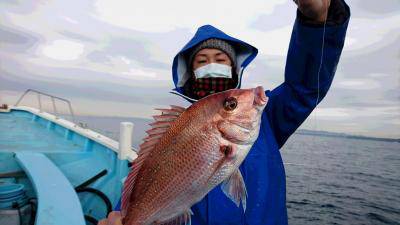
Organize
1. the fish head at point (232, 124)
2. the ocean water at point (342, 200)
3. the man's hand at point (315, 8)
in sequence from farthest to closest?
the ocean water at point (342, 200), the man's hand at point (315, 8), the fish head at point (232, 124)

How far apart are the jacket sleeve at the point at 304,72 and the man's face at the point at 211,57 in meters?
0.62

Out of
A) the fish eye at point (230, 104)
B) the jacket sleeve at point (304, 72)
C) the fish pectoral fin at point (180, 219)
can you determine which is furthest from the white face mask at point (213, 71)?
the fish pectoral fin at point (180, 219)

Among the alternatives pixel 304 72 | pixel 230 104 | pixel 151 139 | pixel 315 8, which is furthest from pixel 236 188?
pixel 315 8

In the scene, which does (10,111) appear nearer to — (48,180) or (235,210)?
(48,180)

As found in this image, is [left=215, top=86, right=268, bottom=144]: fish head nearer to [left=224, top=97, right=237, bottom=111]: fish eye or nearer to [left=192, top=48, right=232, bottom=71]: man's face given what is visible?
[left=224, top=97, right=237, bottom=111]: fish eye

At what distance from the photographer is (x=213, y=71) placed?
302 centimetres

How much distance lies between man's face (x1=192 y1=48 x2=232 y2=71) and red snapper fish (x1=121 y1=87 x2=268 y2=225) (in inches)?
50.6

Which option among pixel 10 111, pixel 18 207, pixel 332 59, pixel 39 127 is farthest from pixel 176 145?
pixel 10 111

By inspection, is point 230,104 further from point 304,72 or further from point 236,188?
point 304,72

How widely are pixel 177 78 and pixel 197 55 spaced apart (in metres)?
0.51

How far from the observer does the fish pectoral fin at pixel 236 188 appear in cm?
190

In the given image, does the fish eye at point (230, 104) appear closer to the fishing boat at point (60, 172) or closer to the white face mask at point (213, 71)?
the white face mask at point (213, 71)

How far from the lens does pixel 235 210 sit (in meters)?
2.56

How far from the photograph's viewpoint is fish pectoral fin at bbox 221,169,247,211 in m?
1.90
